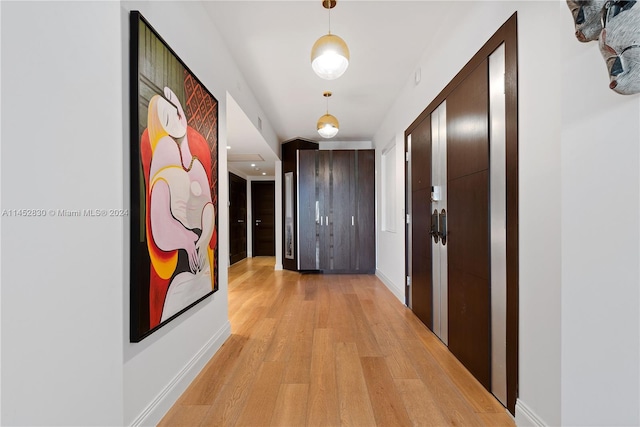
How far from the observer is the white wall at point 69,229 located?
2.58 ft

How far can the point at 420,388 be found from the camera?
180 cm

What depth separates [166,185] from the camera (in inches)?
61.7

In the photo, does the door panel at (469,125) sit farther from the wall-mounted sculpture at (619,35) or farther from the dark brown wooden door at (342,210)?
the dark brown wooden door at (342,210)

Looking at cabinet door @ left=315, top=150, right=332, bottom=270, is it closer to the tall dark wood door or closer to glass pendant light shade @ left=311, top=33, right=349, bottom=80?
the tall dark wood door

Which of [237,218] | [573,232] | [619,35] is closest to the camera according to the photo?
[619,35]

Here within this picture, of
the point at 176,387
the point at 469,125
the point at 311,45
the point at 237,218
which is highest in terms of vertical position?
the point at 311,45

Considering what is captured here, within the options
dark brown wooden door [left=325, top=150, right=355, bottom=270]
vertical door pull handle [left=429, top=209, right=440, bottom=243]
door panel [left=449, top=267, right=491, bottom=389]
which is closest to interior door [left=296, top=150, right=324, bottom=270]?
dark brown wooden door [left=325, top=150, right=355, bottom=270]

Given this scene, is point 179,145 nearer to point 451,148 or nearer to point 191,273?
point 191,273

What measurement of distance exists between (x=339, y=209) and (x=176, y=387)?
13.8 ft

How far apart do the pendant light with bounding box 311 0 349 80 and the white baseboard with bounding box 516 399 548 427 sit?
7.67 feet

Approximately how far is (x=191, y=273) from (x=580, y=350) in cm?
197

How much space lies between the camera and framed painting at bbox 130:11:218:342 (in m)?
1.33

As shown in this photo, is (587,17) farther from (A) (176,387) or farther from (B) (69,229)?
(A) (176,387)

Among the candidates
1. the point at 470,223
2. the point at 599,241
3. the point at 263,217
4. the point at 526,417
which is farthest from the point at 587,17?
the point at 263,217
